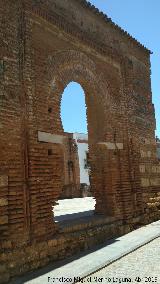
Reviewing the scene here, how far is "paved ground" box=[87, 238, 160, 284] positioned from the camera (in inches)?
201

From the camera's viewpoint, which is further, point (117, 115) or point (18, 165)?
point (117, 115)

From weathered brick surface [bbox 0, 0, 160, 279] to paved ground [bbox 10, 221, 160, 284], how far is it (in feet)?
1.48

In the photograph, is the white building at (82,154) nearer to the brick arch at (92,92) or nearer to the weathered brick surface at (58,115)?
the weathered brick surface at (58,115)

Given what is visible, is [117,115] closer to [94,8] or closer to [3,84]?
[94,8]

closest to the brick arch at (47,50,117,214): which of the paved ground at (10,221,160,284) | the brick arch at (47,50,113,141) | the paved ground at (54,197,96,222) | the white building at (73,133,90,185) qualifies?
the brick arch at (47,50,113,141)

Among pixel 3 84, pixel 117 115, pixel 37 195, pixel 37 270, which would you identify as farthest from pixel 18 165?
pixel 117 115

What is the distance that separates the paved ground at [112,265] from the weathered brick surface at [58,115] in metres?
0.45

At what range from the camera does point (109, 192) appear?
881 centimetres

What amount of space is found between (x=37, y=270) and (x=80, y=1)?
610cm

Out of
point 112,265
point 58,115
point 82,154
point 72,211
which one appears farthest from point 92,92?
point 82,154

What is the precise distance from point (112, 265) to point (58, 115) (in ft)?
10.3

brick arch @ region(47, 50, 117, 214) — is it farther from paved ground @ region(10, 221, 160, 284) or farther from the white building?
the white building

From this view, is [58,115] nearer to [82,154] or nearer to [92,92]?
[92,92]

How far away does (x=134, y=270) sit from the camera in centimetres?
553
